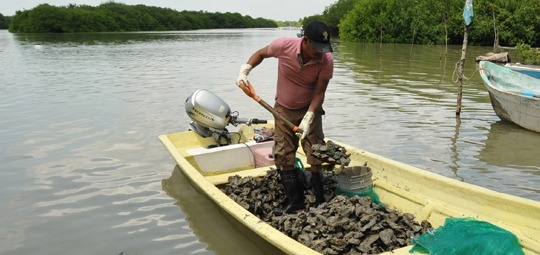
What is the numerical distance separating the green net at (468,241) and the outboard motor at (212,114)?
133 inches

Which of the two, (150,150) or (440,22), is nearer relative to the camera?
(150,150)

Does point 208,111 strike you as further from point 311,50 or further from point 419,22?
point 419,22

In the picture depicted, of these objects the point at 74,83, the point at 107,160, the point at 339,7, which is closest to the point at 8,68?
the point at 74,83

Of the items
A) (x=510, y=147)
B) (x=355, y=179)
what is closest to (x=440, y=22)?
(x=510, y=147)

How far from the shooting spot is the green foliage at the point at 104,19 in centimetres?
8000

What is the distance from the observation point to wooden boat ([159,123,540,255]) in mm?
3973

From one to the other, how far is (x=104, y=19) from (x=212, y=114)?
87946mm

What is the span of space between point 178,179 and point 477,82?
12568mm

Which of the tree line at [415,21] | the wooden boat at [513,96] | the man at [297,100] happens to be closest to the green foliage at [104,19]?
the tree line at [415,21]

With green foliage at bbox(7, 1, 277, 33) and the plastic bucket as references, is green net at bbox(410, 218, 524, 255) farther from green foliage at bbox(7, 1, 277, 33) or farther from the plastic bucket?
green foliage at bbox(7, 1, 277, 33)

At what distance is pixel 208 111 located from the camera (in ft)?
21.9

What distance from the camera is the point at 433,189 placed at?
4.84 m

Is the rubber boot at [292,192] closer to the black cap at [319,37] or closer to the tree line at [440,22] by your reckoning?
the black cap at [319,37]

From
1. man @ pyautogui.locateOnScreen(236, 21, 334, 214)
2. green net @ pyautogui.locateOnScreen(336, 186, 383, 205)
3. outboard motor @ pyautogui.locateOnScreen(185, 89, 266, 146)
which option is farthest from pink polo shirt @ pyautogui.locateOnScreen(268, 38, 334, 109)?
outboard motor @ pyautogui.locateOnScreen(185, 89, 266, 146)
